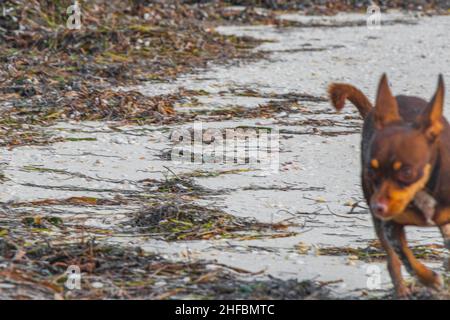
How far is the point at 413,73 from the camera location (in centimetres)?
1111

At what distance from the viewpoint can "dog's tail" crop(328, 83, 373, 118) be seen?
5758 millimetres

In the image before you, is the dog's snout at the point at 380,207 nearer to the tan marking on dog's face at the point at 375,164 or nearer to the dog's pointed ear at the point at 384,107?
the tan marking on dog's face at the point at 375,164

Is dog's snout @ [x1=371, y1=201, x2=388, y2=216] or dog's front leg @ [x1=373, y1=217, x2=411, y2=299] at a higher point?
dog's snout @ [x1=371, y1=201, x2=388, y2=216]

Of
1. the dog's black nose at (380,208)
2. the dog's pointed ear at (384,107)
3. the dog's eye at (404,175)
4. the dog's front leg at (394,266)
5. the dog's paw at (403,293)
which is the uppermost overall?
the dog's pointed ear at (384,107)

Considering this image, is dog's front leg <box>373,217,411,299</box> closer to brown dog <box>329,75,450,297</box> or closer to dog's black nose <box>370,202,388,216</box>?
brown dog <box>329,75,450,297</box>

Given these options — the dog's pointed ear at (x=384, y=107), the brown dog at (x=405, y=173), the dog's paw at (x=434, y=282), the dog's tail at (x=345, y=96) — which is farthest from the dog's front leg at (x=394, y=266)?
the dog's tail at (x=345, y=96)

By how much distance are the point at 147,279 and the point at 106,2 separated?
8984 millimetres

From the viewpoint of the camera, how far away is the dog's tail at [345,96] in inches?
227

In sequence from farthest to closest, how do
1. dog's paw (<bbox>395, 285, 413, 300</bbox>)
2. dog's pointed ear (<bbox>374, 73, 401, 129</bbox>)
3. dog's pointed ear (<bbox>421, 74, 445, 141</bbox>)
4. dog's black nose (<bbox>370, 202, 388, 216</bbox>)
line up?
dog's paw (<bbox>395, 285, 413, 300</bbox>) < dog's pointed ear (<bbox>374, 73, 401, 129</bbox>) < dog's pointed ear (<bbox>421, 74, 445, 141</bbox>) < dog's black nose (<bbox>370, 202, 388, 216</bbox>)

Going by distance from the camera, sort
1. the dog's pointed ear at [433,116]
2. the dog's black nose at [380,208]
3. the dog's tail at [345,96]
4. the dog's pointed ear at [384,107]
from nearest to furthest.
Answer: the dog's black nose at [380,208], the dog's pointed ear at [433,116], the dog's pointed ear at [384,107], the dog's tail at [345,96]

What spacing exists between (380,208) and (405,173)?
6.8 inches

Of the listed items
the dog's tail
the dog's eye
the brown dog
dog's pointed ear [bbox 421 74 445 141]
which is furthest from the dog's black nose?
the dog's tail

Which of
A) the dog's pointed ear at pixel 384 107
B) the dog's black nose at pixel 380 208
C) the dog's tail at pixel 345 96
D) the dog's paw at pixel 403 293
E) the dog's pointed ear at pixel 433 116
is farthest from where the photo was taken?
the dog's tail at pixel 345 96

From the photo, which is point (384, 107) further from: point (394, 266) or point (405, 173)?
point (394, 266)
